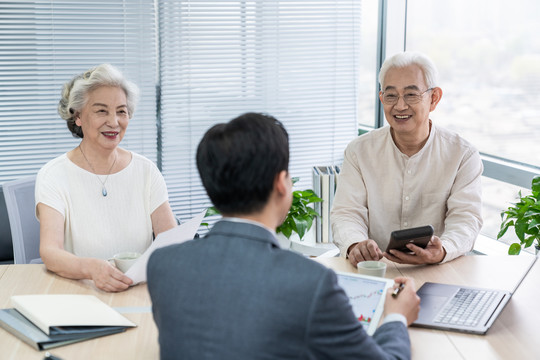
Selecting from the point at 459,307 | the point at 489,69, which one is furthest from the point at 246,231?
the point at 489,69

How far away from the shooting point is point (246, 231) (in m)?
1.27

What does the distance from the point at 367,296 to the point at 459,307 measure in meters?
0.27

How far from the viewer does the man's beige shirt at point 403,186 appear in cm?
257

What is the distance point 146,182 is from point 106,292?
0.72 metres

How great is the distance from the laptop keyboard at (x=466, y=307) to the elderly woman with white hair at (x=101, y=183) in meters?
1.21

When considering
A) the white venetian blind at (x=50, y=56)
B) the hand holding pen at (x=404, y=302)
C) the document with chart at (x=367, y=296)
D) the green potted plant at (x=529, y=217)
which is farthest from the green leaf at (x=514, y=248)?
the white venetian blind at (x=50, y=56)

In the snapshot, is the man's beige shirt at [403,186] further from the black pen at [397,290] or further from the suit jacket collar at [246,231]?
the suit jacket collar at [246,231]

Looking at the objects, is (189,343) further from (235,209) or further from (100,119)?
(100,119)

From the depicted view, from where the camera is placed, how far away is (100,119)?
252cm

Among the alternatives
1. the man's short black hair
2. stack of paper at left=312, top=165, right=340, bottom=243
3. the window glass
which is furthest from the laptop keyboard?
stack of paper at left=312, top=165, right=340, bottom=243

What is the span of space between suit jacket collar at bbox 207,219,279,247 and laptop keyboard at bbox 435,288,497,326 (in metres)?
0.70

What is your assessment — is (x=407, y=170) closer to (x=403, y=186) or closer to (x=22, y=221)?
(x=403, y=186)

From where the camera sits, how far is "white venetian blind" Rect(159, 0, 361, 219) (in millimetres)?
4027

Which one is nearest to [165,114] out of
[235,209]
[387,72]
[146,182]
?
[146,182]
